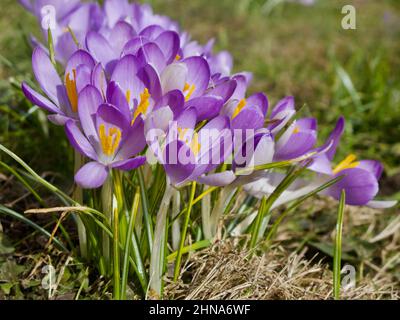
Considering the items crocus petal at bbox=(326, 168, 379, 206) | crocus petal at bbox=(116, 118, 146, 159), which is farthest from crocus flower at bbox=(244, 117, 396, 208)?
crocus petal at bbox=(116, 118, 146, 159)

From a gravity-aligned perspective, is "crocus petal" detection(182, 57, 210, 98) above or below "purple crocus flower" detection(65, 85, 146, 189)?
above

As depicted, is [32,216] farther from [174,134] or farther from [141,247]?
[174,134]

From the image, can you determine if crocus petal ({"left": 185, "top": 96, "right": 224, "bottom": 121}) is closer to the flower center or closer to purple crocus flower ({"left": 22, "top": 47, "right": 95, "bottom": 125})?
the flower center

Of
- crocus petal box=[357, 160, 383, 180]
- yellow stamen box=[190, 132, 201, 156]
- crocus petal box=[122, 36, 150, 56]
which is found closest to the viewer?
yellow stamen box=[190, 132, 201, 156]

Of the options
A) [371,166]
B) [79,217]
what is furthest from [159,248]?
[371,166]

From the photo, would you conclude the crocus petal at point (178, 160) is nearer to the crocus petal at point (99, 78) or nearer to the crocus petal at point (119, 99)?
the crocus petal at point (119, 99)

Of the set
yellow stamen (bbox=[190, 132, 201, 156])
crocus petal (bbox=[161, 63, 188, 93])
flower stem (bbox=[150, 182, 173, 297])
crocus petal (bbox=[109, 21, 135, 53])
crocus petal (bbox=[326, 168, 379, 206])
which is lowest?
flower stem (bbox=[150, 182, 173, 297])
